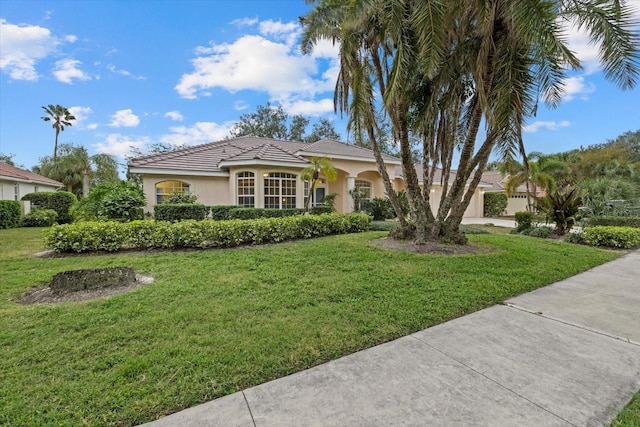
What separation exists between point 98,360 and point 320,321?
2.52 meters

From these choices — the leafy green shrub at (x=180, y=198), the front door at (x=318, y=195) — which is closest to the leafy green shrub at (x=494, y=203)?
the front door at (x=318, y=195)

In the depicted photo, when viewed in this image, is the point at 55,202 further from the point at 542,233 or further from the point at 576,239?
the point at 576,239

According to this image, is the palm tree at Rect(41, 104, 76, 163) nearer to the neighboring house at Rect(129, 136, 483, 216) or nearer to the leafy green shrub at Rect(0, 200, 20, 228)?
the leafy green shrub at Rect(0, 200, 20, 228)

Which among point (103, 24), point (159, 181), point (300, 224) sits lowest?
point (300, 224)

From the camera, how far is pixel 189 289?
5.22 meters

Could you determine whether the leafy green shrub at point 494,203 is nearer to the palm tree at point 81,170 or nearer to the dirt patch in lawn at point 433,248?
the dirt patch in lawn at point 433,248

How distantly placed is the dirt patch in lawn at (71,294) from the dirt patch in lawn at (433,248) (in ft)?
21.0

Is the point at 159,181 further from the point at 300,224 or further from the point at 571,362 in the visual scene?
the point at 571,362

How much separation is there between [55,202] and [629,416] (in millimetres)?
25783

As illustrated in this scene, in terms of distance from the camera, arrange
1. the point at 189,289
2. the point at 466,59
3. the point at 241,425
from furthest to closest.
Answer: the point at 466,59, the point at 189,289, the point at 241,425

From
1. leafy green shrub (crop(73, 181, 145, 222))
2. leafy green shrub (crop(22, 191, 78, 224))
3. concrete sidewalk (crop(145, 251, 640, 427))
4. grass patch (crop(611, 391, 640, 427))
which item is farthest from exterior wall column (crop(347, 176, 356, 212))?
leafy green shrub (crop(22, 191, 78, 224))

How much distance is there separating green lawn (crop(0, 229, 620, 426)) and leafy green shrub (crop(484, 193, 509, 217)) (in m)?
22.0

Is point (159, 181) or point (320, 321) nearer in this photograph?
point (320, 321)

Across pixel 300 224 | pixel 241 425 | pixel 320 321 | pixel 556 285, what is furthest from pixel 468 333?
pixel 300 224
